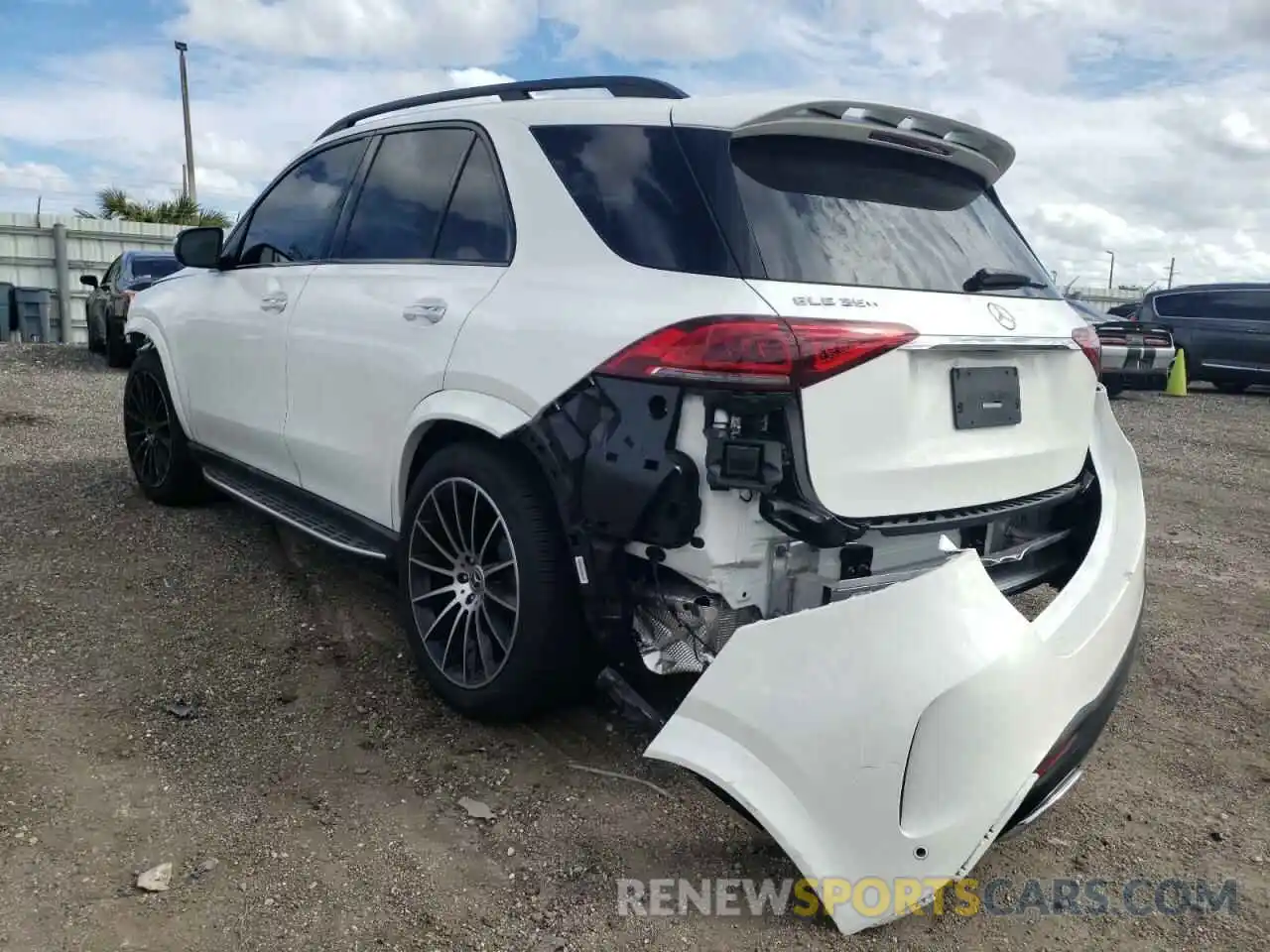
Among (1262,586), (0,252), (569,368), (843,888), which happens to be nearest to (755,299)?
(569,368)

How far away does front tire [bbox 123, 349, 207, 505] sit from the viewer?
5273 mm

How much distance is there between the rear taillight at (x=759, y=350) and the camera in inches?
93.9

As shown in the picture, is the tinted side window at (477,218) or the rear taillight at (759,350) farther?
the tinted side window at (477,218)

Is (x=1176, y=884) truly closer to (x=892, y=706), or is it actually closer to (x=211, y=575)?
(x=892, y=706)

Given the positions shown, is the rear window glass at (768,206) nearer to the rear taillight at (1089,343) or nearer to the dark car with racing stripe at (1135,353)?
the rear taillight at (1089,343)

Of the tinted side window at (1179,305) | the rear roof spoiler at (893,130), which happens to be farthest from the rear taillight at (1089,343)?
the tinted side window at (1179,305)

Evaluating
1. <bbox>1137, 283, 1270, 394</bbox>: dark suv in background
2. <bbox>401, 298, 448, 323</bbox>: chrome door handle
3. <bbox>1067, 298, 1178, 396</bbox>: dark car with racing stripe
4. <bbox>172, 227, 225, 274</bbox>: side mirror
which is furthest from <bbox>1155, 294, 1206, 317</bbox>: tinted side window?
<bbox>401, 298, 448, 323</bbox>: chrome door handle

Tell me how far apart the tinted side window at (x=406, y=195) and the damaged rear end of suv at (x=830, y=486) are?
1.63 ft

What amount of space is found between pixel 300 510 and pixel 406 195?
1352 mm

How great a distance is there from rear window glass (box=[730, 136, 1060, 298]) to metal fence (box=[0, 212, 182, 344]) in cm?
1787

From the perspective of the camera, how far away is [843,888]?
223 centimetres

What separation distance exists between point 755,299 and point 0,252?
19.5 m

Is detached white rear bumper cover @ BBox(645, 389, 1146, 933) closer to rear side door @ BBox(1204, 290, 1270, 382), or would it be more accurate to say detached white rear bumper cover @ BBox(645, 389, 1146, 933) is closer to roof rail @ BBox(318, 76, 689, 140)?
roof rail @ BBox(318, 76, 689, 140)

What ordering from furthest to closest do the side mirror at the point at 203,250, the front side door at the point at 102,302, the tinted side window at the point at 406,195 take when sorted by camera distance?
1. the front side door at the point at 102,302
2. the side mirror at the point at 203,250
3. the tinted side window at the point at 406,195
